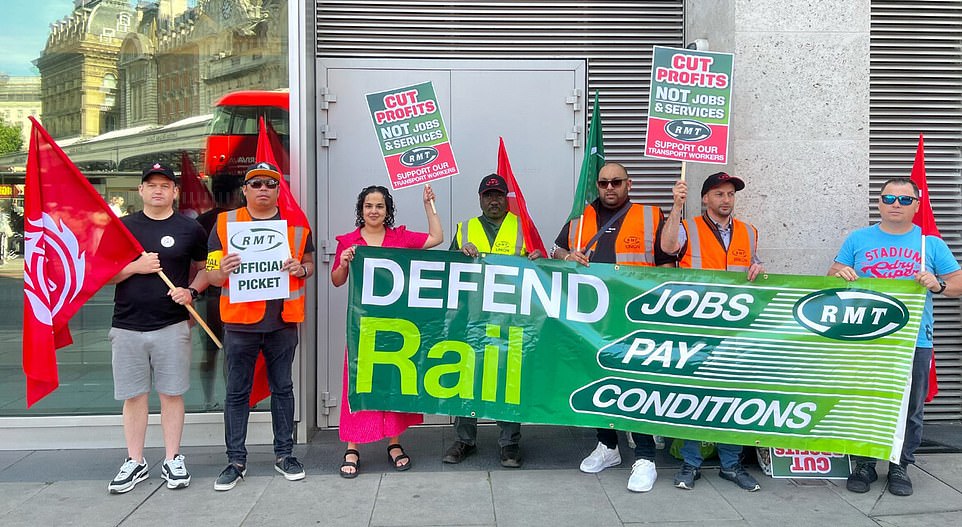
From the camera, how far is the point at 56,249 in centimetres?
485

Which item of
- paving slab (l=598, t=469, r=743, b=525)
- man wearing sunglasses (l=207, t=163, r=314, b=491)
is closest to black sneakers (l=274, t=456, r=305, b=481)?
man wearing sunglasses (l=207, t=163, r=314, b=491)

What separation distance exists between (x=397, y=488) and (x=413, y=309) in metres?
1.13

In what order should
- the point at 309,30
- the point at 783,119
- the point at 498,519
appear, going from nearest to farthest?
the point at 498,519
the point at 783,119
the point at 309,30

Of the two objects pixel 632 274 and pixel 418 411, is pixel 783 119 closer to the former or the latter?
pixel 632 274

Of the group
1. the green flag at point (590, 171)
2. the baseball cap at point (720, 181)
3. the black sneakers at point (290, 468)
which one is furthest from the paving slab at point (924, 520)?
the black sneakers at point (290, 468)

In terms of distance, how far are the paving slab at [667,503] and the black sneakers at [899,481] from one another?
→ 3.53 feet

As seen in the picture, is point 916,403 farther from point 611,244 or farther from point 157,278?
point 157,278

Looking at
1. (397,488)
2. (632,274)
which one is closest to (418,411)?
(397,488)

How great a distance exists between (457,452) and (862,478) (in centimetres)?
260

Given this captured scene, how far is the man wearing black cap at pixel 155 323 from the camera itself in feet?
15.9

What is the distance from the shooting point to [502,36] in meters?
6.59

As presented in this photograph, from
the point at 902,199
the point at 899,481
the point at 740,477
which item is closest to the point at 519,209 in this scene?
the point at 740,477

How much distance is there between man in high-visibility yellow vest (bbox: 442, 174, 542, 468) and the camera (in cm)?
530

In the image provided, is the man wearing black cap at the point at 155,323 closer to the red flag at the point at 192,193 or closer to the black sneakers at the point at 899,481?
the red flag at the point at 192,193
